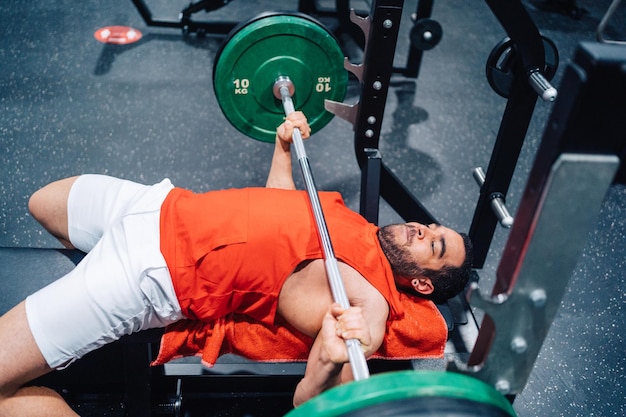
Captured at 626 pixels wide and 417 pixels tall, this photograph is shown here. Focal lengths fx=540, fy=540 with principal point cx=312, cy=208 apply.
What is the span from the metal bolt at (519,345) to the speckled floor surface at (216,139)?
91cm

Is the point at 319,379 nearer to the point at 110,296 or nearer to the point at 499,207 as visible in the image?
the point at 110,296

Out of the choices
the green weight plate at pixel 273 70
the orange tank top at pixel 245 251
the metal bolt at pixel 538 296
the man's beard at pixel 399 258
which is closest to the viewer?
the metal bolt at pixel 538 296

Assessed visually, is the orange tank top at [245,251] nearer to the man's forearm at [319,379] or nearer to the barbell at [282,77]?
the barbell at [282,77]

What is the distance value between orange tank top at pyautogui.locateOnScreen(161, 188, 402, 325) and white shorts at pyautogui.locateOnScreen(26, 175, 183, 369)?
0.04 meters

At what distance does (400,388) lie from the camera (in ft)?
2.07

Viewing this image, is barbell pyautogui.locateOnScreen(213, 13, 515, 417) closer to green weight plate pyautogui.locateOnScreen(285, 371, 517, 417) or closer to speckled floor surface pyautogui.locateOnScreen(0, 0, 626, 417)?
green weight plate pyautogui.locateOnScreen(285, 371, 517, 417)

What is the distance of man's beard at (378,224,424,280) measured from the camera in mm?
1236

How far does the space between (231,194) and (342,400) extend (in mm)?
677

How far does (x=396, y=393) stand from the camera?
0.63m

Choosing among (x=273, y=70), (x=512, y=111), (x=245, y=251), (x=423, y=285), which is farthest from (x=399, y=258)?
(x=273, y=70)

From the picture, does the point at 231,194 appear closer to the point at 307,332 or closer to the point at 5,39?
the point at 307,332

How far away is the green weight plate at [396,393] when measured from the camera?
2.06ft

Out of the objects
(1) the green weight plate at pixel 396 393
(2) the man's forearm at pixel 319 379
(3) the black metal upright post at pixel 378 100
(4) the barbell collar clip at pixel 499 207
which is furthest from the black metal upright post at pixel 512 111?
(1) the green weight plate at pixel 396 393

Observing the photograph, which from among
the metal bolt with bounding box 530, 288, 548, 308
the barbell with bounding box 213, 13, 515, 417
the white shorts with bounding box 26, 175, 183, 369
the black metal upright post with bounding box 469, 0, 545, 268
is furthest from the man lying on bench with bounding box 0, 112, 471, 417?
the metal bolt with bounding box 530, 288, 548, 308
